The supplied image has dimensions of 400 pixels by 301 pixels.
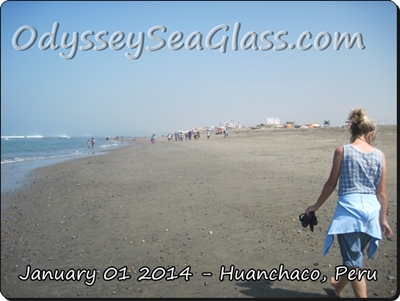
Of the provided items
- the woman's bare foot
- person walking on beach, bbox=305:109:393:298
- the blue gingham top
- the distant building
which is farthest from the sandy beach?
the distant building

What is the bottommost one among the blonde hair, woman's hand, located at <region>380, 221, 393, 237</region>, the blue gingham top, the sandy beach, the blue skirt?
the sandy beach

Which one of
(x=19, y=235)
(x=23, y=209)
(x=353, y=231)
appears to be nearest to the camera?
(x=353, y=231)

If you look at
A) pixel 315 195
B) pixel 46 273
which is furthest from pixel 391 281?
pixel 46 273

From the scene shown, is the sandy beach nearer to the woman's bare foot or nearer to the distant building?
the woman's bare foot

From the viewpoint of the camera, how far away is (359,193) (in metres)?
2.71

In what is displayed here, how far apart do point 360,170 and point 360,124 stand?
490mm

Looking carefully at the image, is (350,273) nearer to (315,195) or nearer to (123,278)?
(123,278)

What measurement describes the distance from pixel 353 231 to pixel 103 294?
3.00 metres

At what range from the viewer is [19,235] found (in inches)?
209

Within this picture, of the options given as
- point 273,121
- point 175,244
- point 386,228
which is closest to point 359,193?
point 386,228

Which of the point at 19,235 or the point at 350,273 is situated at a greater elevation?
the point at 350,273

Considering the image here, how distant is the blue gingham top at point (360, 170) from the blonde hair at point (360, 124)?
0.69 feet

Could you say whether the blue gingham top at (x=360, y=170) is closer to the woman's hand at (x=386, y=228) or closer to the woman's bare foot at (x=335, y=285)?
the woman's hand at (x=386, y=228)

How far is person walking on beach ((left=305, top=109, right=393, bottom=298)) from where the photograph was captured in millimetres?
2666
